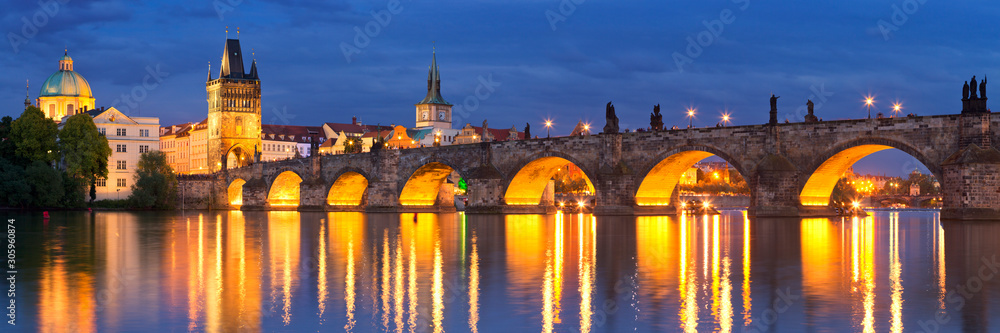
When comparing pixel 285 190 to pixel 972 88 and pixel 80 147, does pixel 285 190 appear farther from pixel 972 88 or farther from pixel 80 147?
pixel 972 88

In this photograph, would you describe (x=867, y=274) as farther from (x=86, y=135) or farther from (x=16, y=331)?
(x=86, y=135)

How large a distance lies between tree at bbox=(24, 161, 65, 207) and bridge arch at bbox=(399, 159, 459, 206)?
26265 mm

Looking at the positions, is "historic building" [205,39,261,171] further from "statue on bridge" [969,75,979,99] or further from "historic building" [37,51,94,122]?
"statue on bridge" [969,75,979,99]

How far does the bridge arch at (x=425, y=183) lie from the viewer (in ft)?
232

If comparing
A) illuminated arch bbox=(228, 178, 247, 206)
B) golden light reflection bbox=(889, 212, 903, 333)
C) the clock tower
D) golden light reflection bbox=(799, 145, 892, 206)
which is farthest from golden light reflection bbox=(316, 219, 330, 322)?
the clock tower

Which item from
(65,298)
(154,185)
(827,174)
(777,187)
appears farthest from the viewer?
(154,185)

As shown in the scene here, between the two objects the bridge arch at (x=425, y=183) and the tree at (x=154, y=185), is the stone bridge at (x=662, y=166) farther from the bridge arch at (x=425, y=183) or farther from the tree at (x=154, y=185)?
→ the tree at (x=154, y=185)

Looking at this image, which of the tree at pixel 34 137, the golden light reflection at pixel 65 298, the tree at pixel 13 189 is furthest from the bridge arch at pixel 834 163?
the tree at pixel 34 137

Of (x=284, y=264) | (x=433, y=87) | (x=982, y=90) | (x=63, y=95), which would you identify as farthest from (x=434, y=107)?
(x=284, y=264)

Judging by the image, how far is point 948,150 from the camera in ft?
140

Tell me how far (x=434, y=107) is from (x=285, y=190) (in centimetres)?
6927

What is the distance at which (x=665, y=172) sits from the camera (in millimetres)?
56406

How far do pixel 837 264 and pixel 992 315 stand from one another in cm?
820

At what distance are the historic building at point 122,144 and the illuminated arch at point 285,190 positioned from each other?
50.7 ft
